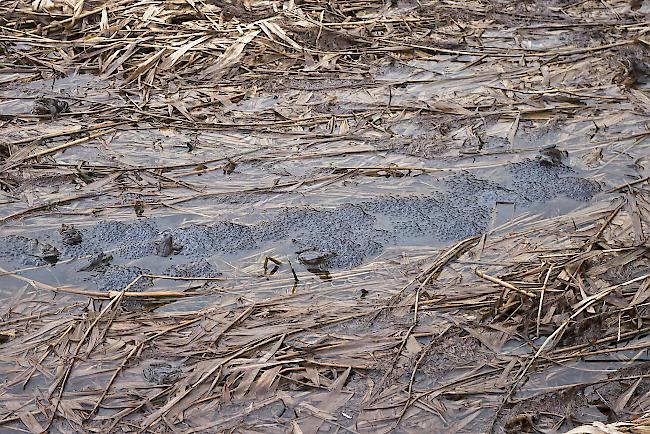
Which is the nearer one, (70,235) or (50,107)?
(70,235)

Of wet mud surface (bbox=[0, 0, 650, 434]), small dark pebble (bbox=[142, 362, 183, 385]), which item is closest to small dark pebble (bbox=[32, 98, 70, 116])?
wet mud surface (bbox=[0, 0, 650, 434])

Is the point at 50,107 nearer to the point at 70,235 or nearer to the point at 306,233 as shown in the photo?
the point at 70,235

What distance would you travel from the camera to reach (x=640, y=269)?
3402 mm

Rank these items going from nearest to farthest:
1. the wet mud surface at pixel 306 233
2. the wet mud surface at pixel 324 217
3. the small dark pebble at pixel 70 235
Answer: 1. the wet mud surface at pixel 324 217
2. the wet mud surface at pixel 306 233
3. the small dark pebble at pixel 70 235

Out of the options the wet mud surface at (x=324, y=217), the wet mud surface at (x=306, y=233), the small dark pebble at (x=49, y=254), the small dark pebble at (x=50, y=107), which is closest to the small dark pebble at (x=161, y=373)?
the wet mud surface at (x=324, y=217)

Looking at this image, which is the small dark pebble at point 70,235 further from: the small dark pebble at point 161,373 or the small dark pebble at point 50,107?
the small dark pebble at point 50,107

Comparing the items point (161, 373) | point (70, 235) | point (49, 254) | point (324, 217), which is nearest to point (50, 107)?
point (70, 235)

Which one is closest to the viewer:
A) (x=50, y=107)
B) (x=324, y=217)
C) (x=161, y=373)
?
(x=161, y=373)

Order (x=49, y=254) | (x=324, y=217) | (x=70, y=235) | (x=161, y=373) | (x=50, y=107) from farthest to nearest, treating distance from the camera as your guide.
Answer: (x=50, y=107) → (x=324, y=217) → (x=70, y=235) → (x=49, y=254) → (x=161, y=373)

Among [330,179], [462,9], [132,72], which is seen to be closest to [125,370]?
[330,179]

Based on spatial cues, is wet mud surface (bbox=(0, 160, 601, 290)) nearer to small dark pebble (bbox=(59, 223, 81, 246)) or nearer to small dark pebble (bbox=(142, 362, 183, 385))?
small dark pebble (bbox=(59, 223, 81, 246))

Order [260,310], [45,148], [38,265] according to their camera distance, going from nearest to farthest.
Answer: [260,310]
[38,265]
[45,148]

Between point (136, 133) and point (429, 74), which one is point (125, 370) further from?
point (429, 74)

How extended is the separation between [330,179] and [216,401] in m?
1.51
